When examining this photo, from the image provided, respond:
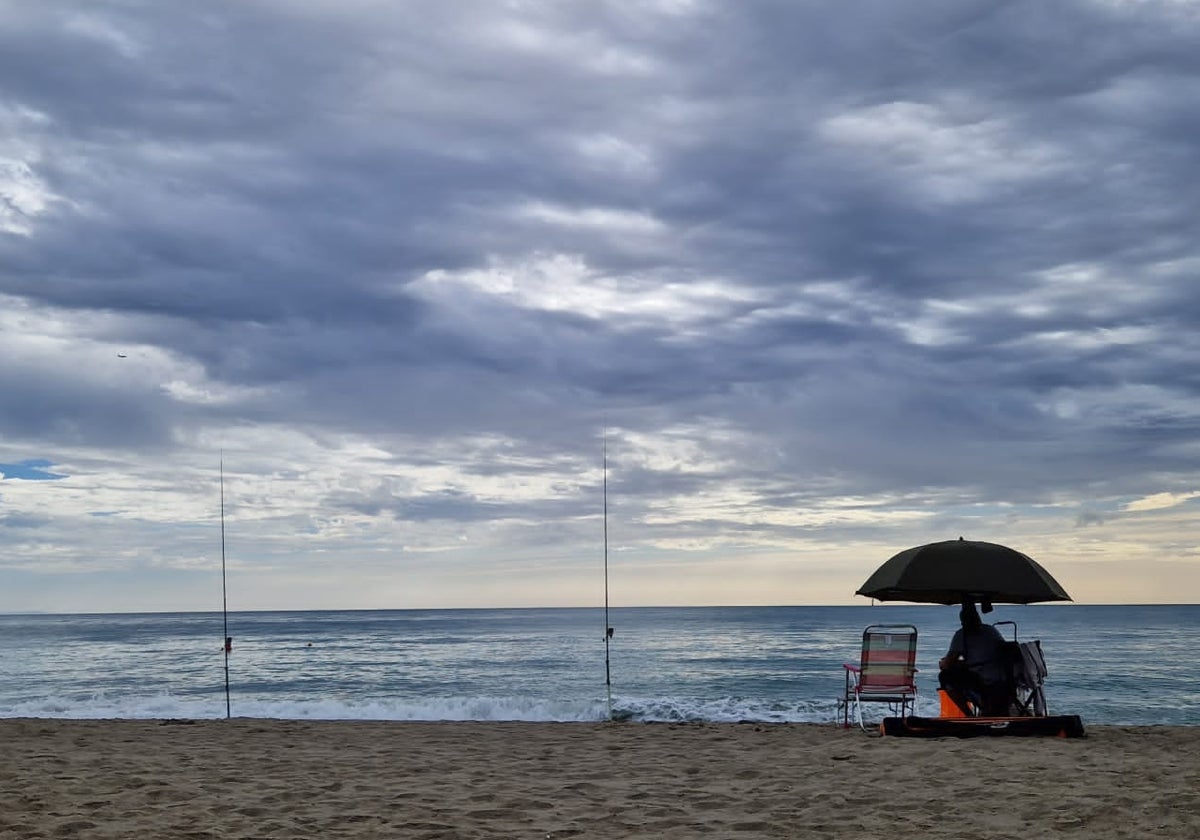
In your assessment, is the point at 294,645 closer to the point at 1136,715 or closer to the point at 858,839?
the point at 1136,715

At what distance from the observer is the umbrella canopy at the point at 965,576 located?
10.2m

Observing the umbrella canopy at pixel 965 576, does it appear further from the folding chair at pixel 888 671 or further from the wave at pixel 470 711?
the wave at pixel 470 711

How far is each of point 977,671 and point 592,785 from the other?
15.5ft

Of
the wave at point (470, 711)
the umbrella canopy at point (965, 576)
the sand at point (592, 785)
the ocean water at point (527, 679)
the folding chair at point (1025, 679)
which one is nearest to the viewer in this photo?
the sand at point (592, 785)

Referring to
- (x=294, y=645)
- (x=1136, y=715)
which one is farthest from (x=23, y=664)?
(x=1136, y=715)

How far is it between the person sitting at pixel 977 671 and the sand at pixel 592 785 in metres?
0.63

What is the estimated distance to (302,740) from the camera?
34.8ft

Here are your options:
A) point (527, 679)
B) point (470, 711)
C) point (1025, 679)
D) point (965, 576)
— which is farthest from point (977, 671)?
point (527, 679)

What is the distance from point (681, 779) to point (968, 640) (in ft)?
13.0

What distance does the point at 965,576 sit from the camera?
10.3 m

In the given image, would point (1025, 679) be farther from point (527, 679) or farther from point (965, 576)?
point (527, 679)

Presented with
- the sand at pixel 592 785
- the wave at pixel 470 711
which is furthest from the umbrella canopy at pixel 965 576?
the wave at pixel 470 711

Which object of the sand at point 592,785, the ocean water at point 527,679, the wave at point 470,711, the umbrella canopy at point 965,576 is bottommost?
the ocean water at point 527,679

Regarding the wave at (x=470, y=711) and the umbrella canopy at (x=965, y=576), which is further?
the wave at (x=470, y=711)
